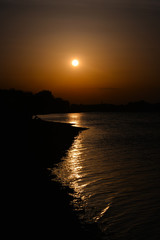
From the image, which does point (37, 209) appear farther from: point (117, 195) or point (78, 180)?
point (78, 180)

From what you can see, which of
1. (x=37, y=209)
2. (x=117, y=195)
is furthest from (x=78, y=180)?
(x=37, y=209)

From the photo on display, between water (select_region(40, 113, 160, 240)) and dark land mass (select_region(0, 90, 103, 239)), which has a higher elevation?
dark land mass (select_region(0, 90, 103, 239))

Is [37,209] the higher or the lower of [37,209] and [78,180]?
the higher

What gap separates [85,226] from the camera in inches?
313

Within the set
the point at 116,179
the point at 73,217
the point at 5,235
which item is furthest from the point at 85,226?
the point at 116,179

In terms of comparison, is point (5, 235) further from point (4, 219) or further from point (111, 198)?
point (111, 198)

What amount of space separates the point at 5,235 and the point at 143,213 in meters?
5.91

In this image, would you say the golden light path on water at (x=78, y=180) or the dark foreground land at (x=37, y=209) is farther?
the golden light path on water at (x=78, y=180)

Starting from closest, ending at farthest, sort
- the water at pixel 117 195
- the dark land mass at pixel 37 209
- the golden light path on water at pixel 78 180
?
the dark land mass at pixel 37 209, the water at pixel 117 195, the golden light path on water at pixel 78 180

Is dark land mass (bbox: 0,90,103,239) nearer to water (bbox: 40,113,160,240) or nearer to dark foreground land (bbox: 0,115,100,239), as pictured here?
dark foreground land (bbox: 0,115,100,239)

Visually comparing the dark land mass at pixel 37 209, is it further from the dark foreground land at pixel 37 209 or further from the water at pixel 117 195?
the water at pixel 117 195

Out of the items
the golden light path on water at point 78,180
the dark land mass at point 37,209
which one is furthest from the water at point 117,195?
the dark land mass at point 37,209

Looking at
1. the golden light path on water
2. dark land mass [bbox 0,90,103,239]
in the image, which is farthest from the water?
dark land mass [bbox 0,90,103,239]

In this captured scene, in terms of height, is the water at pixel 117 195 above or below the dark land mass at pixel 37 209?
below
